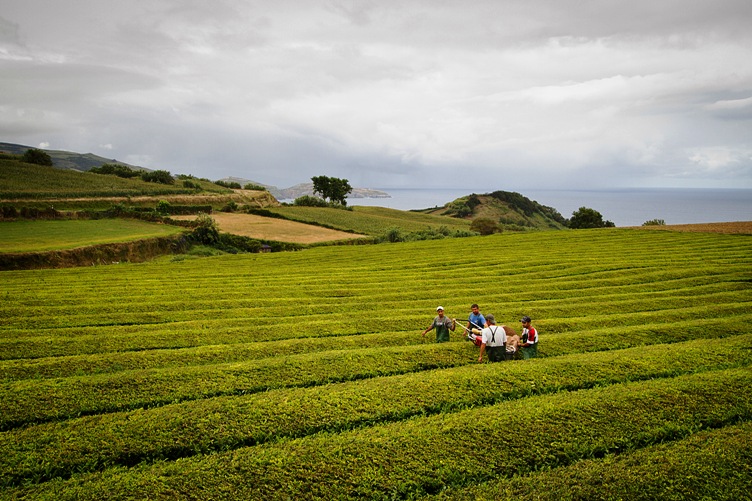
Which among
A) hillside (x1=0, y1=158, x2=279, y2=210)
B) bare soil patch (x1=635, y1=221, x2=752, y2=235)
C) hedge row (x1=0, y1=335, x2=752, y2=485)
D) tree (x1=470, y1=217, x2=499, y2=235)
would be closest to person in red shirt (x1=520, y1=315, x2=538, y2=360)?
hedge row (x1=0, y1=335, x2=752, y2=485)

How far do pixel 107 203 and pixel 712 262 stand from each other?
77.5 meters

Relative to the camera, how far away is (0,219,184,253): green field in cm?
3709

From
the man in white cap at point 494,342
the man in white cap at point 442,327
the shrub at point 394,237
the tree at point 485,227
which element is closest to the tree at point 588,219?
the tree at point 485,227

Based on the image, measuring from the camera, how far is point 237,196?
91.7 m

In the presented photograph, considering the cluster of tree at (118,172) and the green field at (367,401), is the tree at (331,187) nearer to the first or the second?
the cluster of tree at (118,172)

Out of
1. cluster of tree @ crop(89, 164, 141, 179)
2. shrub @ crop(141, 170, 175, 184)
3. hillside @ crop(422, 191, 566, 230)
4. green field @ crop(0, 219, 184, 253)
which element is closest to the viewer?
green field @ crop(0, 219, 184, 253)

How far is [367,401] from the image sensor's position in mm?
9633

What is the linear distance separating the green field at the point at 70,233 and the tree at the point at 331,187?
6931 cm

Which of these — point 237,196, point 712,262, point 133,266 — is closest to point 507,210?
point 237,196

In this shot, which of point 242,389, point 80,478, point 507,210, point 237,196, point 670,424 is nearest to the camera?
point 80,478

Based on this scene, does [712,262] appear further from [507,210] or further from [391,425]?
[507,210]

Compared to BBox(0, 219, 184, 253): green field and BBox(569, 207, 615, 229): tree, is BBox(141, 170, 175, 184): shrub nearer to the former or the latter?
BBox(0, 219, 184, 253): green field

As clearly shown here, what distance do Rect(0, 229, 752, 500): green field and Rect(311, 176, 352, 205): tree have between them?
105 metres

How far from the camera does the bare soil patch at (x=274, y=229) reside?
193 ft
